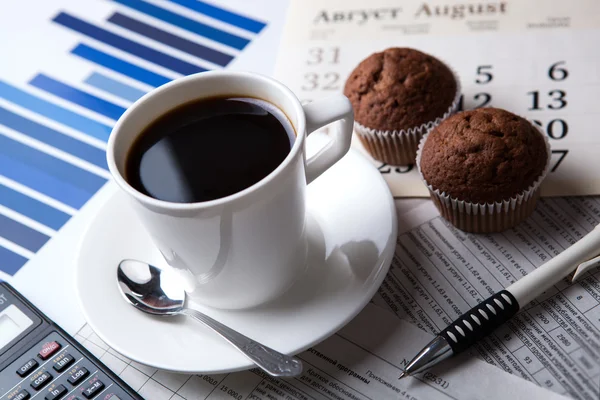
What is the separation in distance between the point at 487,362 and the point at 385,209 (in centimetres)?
22

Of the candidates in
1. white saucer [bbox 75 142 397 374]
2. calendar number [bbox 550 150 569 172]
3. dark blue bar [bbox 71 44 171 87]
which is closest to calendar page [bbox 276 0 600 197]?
calendar number [bbox 550 150 569 172]

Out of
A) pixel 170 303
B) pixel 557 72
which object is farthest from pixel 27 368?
pixel 557 72

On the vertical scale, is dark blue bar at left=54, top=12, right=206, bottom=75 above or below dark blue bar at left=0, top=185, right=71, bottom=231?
above

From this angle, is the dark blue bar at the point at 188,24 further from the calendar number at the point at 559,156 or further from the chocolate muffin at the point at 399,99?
the calendar number at the point at 559,156

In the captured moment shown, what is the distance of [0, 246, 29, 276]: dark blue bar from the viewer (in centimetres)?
96

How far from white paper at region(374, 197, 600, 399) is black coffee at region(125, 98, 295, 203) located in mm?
244

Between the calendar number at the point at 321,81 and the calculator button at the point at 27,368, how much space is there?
0.58 metres

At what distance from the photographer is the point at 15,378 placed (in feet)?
2.58

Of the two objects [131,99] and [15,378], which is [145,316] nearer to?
[15,378]

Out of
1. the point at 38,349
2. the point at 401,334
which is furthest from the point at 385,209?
the point at 38,349

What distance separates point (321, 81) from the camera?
1110mm

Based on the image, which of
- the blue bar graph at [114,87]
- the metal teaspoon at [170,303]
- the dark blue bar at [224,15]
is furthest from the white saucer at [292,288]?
the dark blue bar at [224,15]

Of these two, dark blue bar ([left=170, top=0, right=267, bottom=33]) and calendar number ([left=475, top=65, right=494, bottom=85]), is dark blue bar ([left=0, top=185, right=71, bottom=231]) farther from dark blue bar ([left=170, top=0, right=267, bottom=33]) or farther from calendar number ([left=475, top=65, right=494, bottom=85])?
calendar number ([left=475, top=65, right=494, bottom=85])

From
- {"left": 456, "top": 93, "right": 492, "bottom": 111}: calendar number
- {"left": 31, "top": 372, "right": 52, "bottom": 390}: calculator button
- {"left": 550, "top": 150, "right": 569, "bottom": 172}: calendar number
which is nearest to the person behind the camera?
{"left": 31, "top": 372, "right": 52, "bottom": 390}: calculator button
